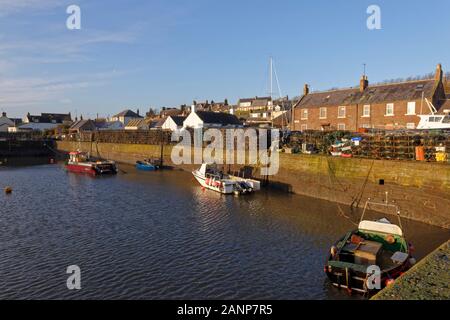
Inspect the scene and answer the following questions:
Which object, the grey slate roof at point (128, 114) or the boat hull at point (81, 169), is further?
the grey slate roof at point (128, 114)

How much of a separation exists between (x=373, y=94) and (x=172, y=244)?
1615 inches

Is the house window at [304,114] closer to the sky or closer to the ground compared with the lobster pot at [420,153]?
closer to the sky

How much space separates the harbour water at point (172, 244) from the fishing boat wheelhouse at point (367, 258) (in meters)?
0.85

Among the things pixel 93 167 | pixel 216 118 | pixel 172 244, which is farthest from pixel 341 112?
pixel 172 244

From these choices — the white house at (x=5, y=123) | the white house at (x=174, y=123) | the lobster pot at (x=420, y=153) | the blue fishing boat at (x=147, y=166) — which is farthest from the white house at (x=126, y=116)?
the lobster pot at (x=420, y=153)

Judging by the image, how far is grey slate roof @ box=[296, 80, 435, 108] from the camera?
47156 mm

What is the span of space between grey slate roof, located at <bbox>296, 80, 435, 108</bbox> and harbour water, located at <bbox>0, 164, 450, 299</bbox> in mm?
23433

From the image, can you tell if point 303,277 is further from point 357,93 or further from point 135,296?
point 357,93

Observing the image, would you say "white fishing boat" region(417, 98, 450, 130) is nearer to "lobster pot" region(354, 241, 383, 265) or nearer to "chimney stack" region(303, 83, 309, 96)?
"lobster pot" region(354, 241, 383, 265)

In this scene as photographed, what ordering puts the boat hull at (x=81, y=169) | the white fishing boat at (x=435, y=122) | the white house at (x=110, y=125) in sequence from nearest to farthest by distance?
the white fishing boat at (x=435, y=122)
the boat hull at (x=81, y=169)
the white house at (x=110, y=125)

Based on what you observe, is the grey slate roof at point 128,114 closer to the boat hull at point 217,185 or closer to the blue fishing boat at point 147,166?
the blue fishing boat at point 147,166

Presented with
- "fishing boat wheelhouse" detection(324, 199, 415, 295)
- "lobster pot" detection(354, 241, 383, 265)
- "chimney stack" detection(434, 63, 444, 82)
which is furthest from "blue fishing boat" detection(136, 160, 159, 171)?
"lobster pot" detection(354, 241, 383, 265)

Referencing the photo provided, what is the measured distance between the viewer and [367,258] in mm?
16578

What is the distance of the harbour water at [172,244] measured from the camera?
53.4 feet
